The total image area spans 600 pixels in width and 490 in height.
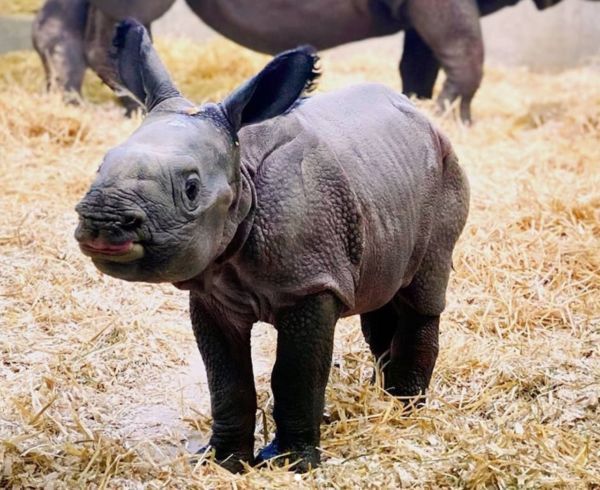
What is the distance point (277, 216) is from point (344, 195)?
0.26 metres

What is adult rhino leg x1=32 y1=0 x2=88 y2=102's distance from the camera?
323 inches

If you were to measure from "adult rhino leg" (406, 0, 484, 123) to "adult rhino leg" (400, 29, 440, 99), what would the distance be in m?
0.38

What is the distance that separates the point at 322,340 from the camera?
9.43 feet

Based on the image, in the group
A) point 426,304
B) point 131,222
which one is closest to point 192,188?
point 131,222

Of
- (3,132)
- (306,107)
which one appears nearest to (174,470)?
(306,107)

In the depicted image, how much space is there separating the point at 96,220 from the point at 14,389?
1.47 meters

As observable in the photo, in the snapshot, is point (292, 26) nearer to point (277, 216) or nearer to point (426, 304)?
point (426, 304)

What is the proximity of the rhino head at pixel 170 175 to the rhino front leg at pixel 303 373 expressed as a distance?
338 mm

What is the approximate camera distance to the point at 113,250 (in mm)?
2324

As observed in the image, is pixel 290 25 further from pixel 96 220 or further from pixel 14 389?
pixel 96 220

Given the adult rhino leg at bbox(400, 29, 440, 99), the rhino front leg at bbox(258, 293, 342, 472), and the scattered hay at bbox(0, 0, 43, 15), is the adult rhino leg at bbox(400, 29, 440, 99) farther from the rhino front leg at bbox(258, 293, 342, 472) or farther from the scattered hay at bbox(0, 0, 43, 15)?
the rhino front leg at bbox(258, 293, 342, 472)

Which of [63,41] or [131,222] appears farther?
[63,41]

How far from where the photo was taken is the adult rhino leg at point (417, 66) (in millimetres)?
8570

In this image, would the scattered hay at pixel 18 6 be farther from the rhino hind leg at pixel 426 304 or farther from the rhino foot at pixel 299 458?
the rhino foot at pixel 299 458
